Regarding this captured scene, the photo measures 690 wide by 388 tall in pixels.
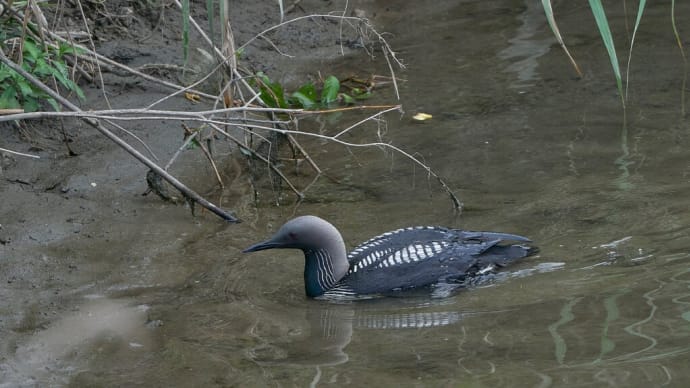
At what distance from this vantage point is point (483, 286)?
639 cm

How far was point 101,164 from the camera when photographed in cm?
823

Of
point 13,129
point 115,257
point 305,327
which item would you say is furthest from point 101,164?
point 305,327

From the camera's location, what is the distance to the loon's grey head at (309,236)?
6.58 meters

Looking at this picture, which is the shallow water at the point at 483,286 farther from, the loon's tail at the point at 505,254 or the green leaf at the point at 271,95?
the green leaf at the point at 271,95

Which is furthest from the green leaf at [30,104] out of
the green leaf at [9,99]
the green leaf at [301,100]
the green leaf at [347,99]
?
the green leaf at [347,99]

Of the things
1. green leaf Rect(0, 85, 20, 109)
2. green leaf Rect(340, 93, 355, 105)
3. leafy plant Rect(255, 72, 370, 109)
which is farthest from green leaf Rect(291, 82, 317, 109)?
green leaf Rect(0, 85, 20, 109)

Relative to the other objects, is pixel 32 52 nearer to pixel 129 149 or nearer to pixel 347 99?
pixel 129 149

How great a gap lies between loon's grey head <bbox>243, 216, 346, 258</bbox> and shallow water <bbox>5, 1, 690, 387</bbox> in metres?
0.31

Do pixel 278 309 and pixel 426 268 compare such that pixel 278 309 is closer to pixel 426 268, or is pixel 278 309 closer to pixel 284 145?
pixel 426 268

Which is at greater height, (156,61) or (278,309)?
(156,61)

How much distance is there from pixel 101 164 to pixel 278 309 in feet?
8.98

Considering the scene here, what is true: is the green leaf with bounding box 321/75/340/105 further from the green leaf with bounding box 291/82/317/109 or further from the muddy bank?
the muddy bank

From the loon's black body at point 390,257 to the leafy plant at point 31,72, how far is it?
2.29 m

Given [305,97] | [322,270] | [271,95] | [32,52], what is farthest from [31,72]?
[322,270]
